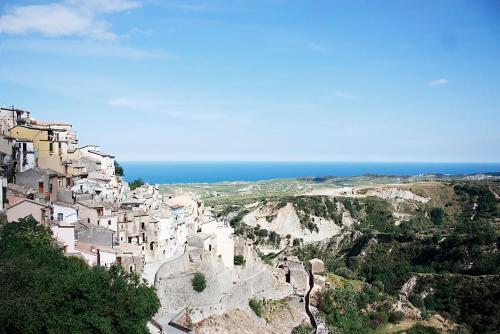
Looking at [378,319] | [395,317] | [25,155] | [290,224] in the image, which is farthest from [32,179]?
[290,224]

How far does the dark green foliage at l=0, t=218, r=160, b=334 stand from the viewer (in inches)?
814

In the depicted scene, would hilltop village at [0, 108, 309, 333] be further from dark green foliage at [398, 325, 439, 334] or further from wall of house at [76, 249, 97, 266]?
dark green foliage at [398, 325, 439, 334]

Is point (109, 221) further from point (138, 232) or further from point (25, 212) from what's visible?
point (25, 212)

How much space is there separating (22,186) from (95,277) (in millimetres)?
12920

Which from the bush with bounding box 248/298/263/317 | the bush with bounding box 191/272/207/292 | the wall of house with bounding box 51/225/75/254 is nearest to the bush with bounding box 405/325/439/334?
the bush with bounding box 248/298/263/317

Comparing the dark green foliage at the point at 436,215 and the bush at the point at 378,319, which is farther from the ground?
the dark green foliage at the point at 436,215

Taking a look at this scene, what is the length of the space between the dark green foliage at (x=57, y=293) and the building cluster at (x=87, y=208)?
3413 mm

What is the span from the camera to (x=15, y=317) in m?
20.0

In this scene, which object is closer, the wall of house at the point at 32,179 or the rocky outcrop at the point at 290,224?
the wall of house at the point at 32,179

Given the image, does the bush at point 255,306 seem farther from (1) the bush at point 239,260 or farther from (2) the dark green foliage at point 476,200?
(2) the dark green foliage at point 476,200

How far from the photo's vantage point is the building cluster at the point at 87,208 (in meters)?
30.9

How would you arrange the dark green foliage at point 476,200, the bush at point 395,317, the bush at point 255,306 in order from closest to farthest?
1. the bush at point 255,306
2. the bush at point 395,317
3. the dark green foliage at point 476,200

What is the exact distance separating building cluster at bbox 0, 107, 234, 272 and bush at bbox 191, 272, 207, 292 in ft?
10.3

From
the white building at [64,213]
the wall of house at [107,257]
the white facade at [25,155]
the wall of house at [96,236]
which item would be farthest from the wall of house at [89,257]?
the white facade at [25,155]
